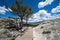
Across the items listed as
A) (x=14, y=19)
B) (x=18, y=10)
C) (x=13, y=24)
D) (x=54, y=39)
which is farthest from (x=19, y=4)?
(x=54, y=39)

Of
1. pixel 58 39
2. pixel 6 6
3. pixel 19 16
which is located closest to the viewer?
pixel 58 39

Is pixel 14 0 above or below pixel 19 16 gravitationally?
above

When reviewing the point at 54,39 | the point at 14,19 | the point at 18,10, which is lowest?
the point at 54,39

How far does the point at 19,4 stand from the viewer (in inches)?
1184

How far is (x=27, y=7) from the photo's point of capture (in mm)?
32188

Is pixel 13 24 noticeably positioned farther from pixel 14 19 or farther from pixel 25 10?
pixel 25 10

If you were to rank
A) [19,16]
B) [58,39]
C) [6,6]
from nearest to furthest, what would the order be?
[58,39], [6,6], [19,16]

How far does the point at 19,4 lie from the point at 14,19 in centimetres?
385

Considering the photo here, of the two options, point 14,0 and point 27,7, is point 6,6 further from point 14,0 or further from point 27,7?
point 27,7

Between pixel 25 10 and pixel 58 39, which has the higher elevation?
pixel 25 10

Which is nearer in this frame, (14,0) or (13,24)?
(14,0)

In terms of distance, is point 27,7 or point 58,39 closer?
point 58,39

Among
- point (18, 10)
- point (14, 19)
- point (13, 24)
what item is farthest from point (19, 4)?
point (13, 24)

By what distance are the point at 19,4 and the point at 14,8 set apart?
1546 mm
